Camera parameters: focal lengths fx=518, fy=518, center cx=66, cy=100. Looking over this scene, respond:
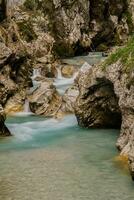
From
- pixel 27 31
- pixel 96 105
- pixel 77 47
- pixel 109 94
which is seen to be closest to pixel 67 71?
pixel 27 31

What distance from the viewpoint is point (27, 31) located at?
45.8 meters

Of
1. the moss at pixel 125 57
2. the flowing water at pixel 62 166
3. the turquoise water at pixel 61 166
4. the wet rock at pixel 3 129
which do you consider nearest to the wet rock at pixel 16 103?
the flowing water at pixel 62 166

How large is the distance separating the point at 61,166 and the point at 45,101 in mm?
12301

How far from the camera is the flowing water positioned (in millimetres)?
15375

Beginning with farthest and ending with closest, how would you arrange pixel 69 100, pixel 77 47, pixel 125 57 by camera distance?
pixel 77 47
pixel 69 100
pixel 125 57

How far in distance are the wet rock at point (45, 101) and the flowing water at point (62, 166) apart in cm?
407

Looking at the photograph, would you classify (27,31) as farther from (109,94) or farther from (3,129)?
(3,129)

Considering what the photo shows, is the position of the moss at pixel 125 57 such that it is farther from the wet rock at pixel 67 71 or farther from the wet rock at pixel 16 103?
the wet rock at pixel 67 71

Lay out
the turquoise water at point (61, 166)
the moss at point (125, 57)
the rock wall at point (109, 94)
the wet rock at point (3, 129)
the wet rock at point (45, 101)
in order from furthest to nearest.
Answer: the wet rock at point (45, 101)
the wet rock at point (3, 129)
the moss at point (125, 57)
the rock wall at point (109, 94)
the turquoise water at point (61, 166)

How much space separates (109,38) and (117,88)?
34.8 meters

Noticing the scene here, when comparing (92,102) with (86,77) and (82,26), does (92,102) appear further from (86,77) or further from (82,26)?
(82,26)

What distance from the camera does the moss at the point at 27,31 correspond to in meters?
45.4

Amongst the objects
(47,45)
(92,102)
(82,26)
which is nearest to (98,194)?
(92,102)

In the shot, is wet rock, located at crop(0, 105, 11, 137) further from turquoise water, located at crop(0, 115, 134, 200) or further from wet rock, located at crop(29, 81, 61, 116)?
wet rock, located at crop(29, 81, 61, 116)
